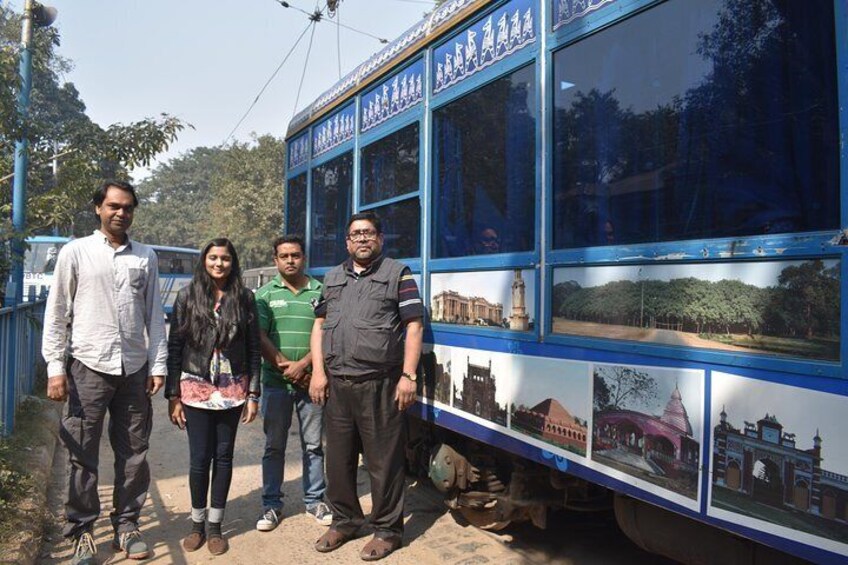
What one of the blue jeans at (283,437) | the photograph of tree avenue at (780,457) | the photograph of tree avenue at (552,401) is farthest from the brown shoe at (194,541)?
the photograph of tree avenue at (780,457)

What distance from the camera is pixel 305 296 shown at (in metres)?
3.89

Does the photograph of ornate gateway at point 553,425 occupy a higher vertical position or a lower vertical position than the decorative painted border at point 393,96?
lower

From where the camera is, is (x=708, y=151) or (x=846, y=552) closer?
(x=846, y=552)

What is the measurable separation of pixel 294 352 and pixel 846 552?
289 centimetres

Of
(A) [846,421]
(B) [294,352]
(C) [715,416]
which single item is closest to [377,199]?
(B) [294,352]

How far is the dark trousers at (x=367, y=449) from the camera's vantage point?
3.36 meters

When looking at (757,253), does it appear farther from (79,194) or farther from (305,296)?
(79,194)

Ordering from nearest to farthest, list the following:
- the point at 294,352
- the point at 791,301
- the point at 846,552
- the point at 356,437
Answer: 1. the point at 846,552
2. the point at 791,301
3. the point at 356,437
4. the point at 294,352

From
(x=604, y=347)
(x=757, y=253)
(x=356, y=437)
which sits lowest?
(x=356, y=437)

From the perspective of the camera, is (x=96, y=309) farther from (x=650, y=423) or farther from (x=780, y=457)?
(x=780, y=457)

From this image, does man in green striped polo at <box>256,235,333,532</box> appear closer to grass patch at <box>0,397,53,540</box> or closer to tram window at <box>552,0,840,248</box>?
grass patch at <box>0,397,53,540</box>

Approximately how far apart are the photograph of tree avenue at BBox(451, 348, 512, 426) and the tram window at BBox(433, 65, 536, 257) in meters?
0.54

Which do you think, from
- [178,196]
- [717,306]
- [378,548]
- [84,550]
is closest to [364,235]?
[378,548]

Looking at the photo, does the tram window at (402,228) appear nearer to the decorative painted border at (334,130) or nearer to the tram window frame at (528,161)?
the tram window frame at (528,161)
